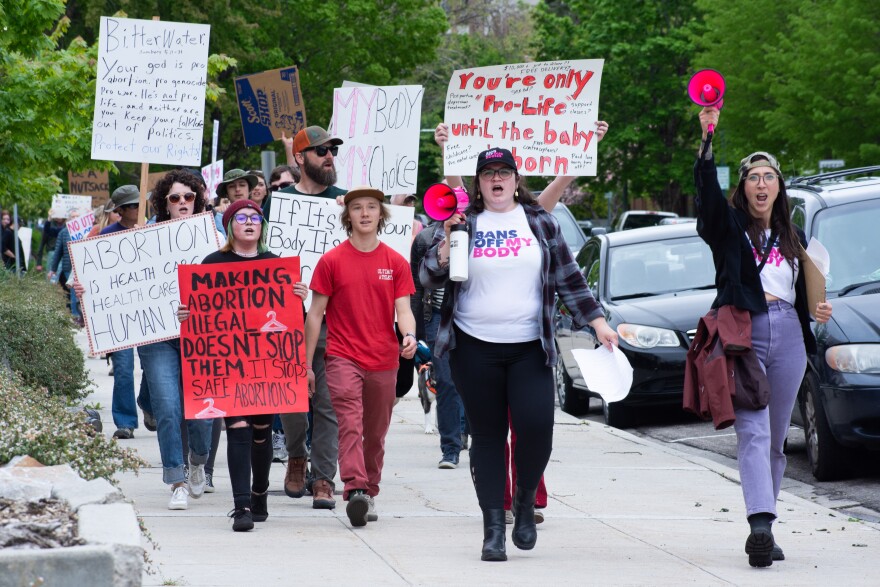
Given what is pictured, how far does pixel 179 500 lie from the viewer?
26.0 feet

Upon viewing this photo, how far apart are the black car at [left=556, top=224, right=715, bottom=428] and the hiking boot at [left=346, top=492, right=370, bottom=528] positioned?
4860 millimetres

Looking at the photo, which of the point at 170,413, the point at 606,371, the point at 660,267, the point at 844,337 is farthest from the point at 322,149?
the point at 660,267

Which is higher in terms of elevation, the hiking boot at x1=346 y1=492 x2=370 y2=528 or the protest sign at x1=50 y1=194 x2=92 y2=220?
the protest sign at x1=50 y1=194 x2=92 y2=220

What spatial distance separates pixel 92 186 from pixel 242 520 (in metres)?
20.9

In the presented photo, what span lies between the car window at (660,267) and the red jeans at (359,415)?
5578mm

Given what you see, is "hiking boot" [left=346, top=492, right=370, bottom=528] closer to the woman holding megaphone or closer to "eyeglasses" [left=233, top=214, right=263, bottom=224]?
the woman holding megaphone

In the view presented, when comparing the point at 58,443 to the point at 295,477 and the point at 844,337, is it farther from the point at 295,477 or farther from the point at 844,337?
the point at 844,337

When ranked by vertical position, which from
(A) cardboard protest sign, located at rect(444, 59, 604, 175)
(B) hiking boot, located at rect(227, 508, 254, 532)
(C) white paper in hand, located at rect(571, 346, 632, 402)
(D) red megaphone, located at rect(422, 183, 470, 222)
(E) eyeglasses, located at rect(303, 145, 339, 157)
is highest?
(A) cardboard protest sign, located at rect(444, 59, 604, 175)

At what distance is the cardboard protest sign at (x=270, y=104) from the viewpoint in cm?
1395

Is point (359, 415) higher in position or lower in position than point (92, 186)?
lower

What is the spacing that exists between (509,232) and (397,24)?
33110mm

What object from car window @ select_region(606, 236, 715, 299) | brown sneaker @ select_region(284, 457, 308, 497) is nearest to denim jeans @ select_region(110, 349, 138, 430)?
brown sneaker @ select_region(284, 457, 308, 497)

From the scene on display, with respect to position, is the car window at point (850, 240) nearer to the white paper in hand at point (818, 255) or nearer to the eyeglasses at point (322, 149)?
the white paper in hand at point (818, 255)

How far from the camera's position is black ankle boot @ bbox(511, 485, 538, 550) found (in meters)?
6.59
